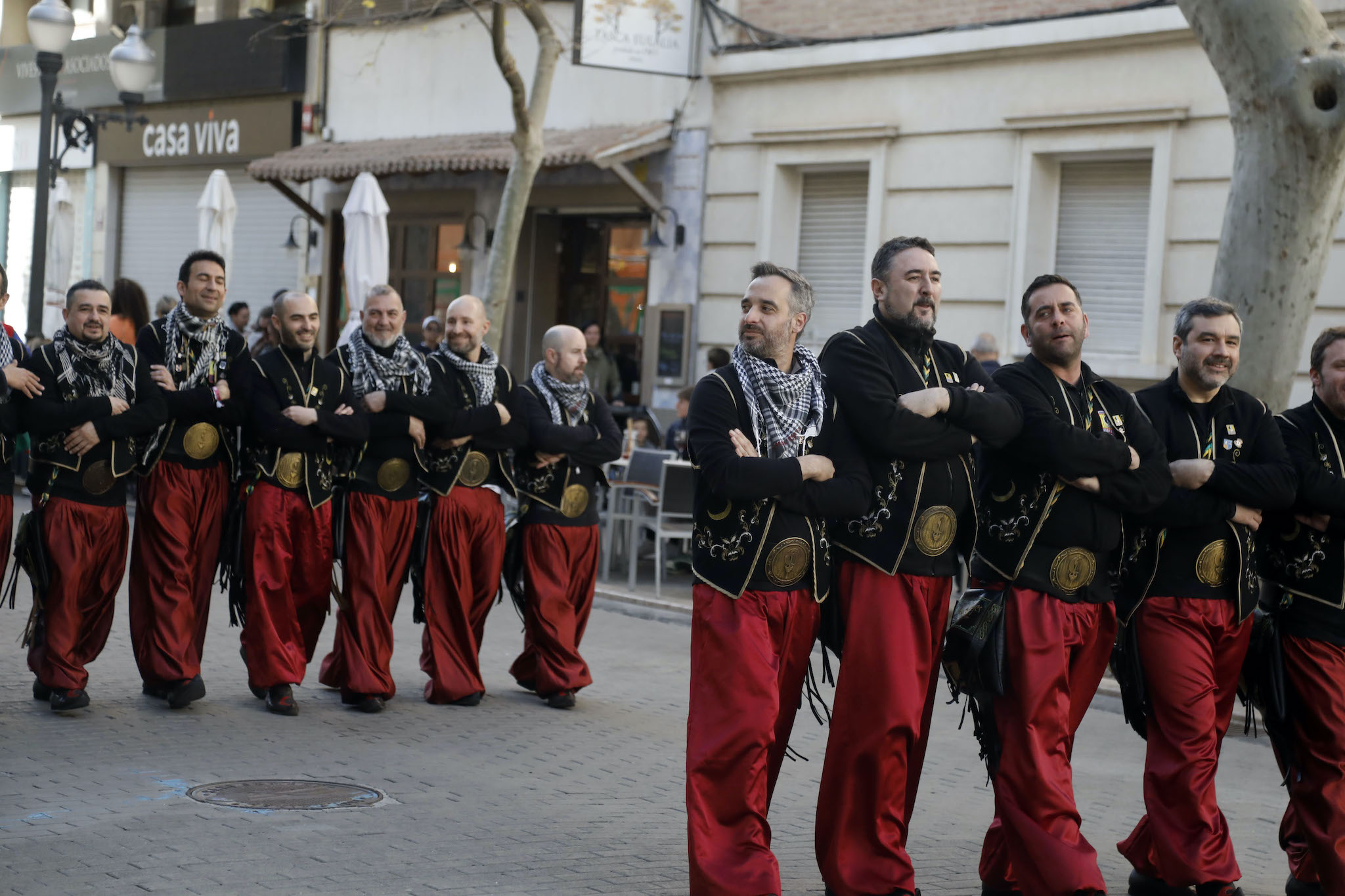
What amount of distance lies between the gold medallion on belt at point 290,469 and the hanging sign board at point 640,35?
9665mm

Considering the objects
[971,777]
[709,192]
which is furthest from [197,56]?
[971,777]

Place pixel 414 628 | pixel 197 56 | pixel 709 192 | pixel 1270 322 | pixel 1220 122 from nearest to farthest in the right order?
pixel 1270 322
pixel 414 628
pixel 1220 122
pixel 709 192
pixel 197 56

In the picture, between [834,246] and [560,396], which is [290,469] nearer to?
[560,396]

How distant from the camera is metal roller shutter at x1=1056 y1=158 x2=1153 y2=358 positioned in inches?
609

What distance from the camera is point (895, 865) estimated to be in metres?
5.34

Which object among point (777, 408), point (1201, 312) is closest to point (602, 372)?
point (1201, 312)

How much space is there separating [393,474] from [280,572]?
767mm

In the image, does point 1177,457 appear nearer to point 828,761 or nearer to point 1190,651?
point 1190,651

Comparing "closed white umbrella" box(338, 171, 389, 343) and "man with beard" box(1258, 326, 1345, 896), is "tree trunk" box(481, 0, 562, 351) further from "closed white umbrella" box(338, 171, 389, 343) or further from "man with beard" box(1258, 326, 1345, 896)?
"man with beard" box(1258, 326, 1345, 896)

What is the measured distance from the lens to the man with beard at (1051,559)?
536 centimetres

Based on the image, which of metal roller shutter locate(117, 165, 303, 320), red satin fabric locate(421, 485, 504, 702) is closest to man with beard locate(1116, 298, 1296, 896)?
red satin fabric locate(421, 485, 504, 702)

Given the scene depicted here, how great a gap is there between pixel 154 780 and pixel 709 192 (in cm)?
1291

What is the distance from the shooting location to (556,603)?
9.05 meters

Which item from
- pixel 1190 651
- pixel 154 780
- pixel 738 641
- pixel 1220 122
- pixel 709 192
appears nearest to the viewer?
pixel 738 641
